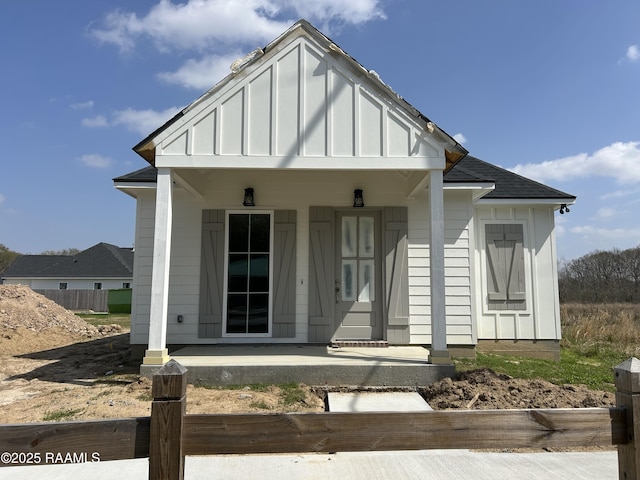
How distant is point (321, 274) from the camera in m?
7.39

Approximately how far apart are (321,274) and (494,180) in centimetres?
398

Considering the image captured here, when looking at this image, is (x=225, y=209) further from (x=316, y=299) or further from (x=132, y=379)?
(x=132, y=379)

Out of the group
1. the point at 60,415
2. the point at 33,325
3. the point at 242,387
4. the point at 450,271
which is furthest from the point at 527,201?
the point at 33,325

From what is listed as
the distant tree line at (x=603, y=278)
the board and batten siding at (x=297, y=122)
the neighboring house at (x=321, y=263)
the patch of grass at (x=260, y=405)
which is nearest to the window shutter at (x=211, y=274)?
the neighboring house at (x=321, y=263)

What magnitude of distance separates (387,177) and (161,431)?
6433mm

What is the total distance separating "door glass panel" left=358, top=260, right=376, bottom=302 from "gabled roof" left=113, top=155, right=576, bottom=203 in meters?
2.06

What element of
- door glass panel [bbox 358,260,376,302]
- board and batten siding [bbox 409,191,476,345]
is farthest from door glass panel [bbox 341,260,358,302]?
board and batten siding [bbox 409,191,476,345]

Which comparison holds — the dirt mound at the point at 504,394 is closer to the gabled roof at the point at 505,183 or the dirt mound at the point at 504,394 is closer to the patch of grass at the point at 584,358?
the patch of grass at the point at 584,358

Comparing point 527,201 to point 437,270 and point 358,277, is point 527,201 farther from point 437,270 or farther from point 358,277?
point 358,277

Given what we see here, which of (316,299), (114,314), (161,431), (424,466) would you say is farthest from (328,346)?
(114,314)

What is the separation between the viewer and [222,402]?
16.0 feet

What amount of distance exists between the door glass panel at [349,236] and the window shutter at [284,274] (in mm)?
915

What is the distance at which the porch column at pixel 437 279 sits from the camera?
5.64 m

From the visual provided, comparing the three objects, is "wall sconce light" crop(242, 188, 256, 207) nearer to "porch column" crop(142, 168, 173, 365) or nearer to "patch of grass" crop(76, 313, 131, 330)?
"porch column" crop(142, 168, 173, 365)
